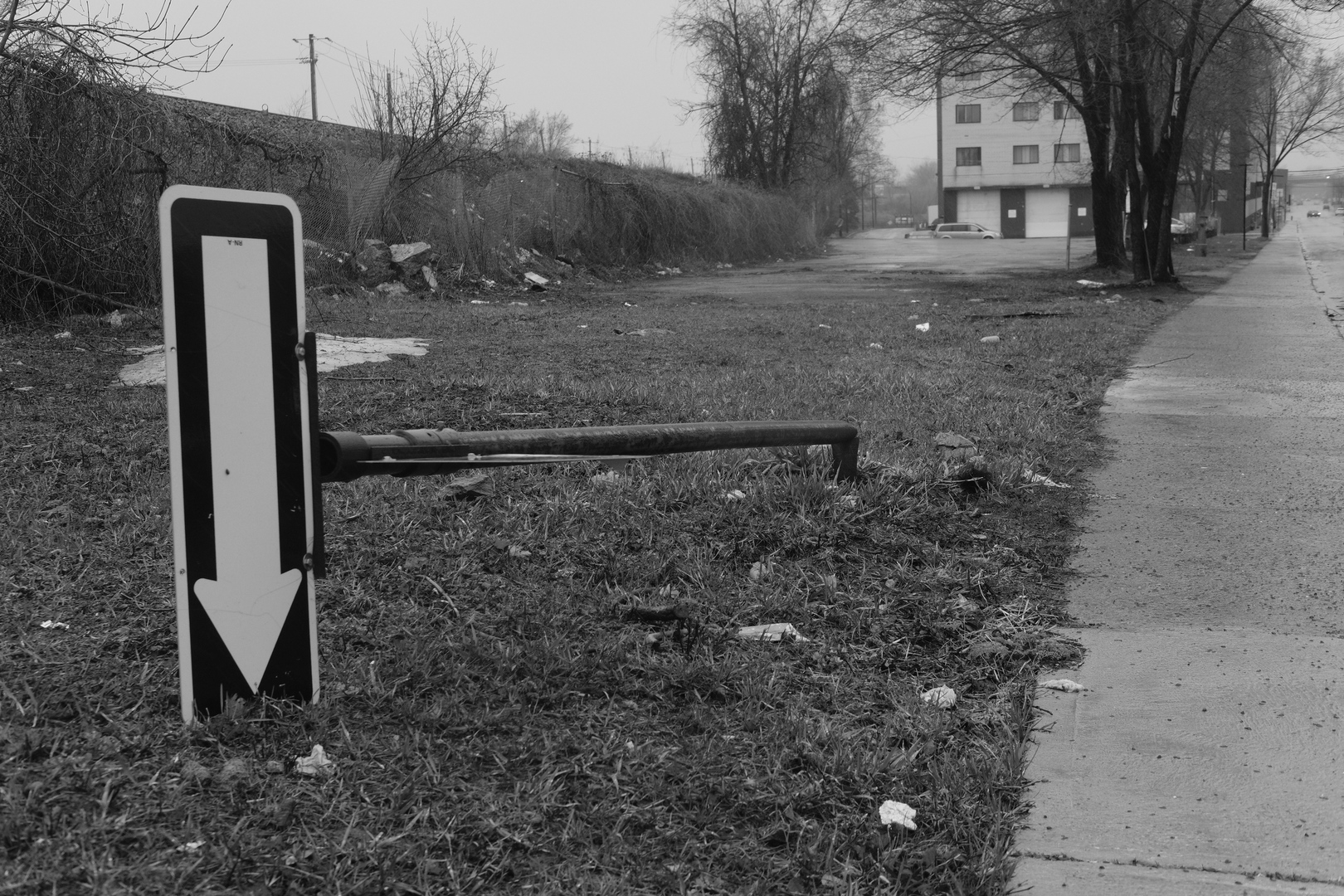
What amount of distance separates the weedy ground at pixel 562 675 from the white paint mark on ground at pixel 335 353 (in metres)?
1.13

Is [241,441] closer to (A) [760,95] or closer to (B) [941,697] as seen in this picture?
(B) [941,697]

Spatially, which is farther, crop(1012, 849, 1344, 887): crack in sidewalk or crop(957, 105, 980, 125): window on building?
crop(957, 105, 980, 125): window on building

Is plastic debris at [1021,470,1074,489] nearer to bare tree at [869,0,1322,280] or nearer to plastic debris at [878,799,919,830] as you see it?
plastic debris at [878,799,919,830]

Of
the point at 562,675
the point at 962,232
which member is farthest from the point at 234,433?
the point at 962,232

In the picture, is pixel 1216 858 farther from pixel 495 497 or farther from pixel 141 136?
pixel 141 136

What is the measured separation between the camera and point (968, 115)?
74125 mm

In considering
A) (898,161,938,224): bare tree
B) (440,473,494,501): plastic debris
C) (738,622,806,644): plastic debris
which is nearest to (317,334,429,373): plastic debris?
(440,473,494,501): plastic debris

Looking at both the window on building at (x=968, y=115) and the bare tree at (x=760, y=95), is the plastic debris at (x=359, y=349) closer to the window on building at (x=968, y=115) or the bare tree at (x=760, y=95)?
the bare tree at (x=760, y=95)

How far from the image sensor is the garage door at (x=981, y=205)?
76.2m

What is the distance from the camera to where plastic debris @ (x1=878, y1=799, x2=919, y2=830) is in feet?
7.51

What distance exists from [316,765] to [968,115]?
7735 cm

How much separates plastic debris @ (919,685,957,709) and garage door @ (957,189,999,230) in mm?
76597

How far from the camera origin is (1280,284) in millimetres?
21938

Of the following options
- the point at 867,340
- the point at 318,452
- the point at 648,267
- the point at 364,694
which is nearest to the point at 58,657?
the point at 364,694
